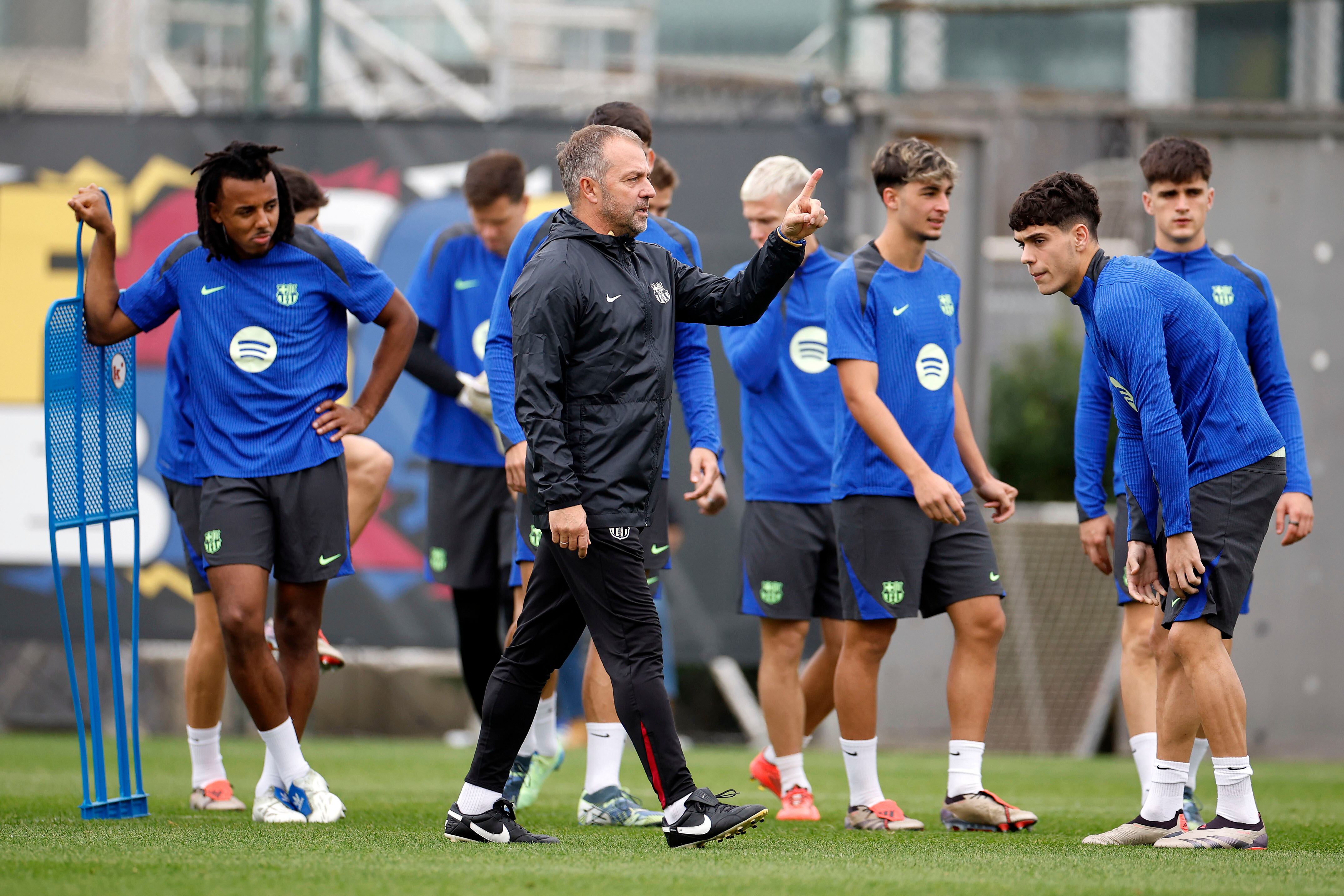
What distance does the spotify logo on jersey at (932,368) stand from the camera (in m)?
5.13

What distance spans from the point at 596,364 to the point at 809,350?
1.73 m

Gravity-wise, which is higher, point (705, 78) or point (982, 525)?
point (705, 78)

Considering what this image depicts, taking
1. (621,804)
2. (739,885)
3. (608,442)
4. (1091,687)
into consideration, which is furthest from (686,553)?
(739,885)

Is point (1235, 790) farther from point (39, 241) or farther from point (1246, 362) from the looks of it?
point (39, 241)

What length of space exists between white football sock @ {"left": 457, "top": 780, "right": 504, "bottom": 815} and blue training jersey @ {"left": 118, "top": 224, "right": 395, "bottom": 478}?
1.33 meters

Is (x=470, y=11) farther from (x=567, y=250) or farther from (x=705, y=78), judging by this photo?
(x=567, y=250)

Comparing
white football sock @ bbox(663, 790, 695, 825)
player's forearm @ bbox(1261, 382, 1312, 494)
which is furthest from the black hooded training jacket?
player's forearm @ bbox(1261, 382, 1312, 494)

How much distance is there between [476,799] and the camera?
4.38 metres

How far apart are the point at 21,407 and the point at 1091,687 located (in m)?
6.84

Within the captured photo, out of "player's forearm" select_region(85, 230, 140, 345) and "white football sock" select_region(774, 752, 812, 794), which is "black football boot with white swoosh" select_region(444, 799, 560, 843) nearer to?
"white football sock" select_region(774, 752, 812, 794)

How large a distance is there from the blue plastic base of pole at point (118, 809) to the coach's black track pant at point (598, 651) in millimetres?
1497

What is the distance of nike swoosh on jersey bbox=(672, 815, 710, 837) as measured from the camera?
4102 mm

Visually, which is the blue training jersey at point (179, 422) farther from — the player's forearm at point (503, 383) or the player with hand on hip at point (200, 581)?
the player's forearm at point (503, 383)

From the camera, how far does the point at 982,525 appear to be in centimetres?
517
